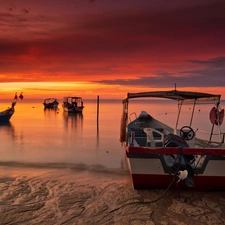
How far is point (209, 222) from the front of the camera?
6.34 m

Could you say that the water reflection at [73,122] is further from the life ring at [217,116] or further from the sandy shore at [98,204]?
the life ring at [217,116]

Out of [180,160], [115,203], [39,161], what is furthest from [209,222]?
[39,161]

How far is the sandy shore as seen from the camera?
253 inches

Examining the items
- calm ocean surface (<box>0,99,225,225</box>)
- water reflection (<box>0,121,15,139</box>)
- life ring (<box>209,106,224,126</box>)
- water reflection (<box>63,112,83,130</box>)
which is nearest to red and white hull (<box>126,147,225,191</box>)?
calm ocean surface (<box>0,99,225,225</box>)

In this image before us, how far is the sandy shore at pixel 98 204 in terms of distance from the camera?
21.1 feet

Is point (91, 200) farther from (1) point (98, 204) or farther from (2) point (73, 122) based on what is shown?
(2) point (73, 122)

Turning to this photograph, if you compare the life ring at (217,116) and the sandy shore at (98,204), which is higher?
the life ring at (217,116)

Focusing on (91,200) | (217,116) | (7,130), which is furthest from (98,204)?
(7,130)

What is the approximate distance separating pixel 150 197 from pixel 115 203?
113 centimetres

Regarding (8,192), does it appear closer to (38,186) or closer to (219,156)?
(38,186)

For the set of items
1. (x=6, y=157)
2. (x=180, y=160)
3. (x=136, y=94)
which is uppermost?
(x=136, y=94)

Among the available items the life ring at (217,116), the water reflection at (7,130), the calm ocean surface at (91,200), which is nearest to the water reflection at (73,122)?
the water reflection at (7,130)

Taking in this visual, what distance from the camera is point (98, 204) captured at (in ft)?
24.1

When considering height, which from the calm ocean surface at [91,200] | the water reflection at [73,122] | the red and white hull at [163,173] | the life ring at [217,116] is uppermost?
the life ring at [217,116]
